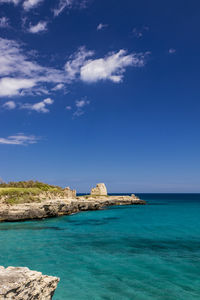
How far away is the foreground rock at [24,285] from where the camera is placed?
287 inches

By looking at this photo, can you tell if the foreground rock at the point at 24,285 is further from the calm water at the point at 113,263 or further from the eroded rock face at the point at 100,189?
the eroded rock face at the point at 100,189

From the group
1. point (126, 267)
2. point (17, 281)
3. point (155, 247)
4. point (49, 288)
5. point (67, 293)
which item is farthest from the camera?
point (155, 247)

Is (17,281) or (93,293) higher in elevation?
(17,281)

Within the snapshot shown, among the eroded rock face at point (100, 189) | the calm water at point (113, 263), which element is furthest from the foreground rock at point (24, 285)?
the eroded rock face at point (100, 189)

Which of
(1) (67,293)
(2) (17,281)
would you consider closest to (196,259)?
(1) (67,293)

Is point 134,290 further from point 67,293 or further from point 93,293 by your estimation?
point 67,293

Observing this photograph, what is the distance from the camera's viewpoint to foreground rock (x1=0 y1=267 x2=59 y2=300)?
728 cm

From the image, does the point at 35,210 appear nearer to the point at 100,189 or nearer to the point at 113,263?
the point at 113,263

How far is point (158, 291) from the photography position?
588 inches

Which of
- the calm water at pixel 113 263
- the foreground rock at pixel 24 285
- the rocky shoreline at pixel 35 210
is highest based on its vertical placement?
the foreground rock at pixel 24 285

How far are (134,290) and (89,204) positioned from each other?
72.8m

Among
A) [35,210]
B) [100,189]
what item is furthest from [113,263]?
[100,189]

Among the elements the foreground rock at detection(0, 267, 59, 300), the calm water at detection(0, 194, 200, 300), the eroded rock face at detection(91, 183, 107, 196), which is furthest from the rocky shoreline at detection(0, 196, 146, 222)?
the eroded rock face at detection(91, 183, 107, 196)

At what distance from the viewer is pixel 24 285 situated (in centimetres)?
777
